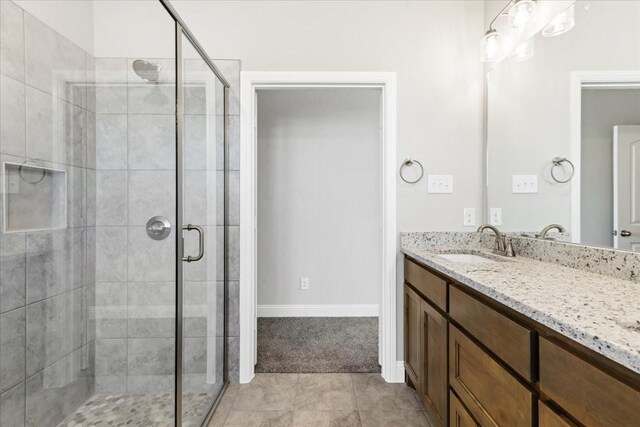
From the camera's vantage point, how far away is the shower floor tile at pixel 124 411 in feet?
3.75

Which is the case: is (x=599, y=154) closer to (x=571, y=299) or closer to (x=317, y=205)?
(x=571, y=299)

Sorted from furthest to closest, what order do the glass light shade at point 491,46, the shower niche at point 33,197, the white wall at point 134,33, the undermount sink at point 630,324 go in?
the glass light shade at point 491,46
the white wall at point 134,33
the shower niche at point 33,197
the undermount sink at point 630,324

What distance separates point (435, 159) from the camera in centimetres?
195

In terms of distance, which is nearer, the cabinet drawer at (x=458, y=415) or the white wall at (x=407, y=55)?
the cabinet drawer at (x=458, y=415)

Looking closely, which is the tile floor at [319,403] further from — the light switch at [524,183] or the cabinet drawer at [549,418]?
the light switch at [524,183]

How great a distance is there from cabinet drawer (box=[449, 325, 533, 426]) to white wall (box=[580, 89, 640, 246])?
0.72 metres

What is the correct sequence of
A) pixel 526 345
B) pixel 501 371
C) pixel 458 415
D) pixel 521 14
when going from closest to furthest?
1. pixel 526 345
2. pixel 501 371
3. pixel 458 415
4. pixel 521 14

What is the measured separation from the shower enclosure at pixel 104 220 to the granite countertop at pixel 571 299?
50.3 inches

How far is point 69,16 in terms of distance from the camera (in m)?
1.21

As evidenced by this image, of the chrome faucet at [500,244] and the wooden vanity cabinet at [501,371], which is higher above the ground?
the chrome faucet at [500,244]

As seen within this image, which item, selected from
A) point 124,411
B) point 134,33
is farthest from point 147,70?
point 124,411

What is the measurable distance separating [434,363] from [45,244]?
5.56 feet

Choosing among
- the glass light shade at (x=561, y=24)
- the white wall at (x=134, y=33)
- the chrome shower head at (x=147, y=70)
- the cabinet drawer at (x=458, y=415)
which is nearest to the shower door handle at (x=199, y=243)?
the chrome shower head at (x=147, y=70)

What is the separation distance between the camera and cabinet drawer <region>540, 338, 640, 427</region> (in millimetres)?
519
